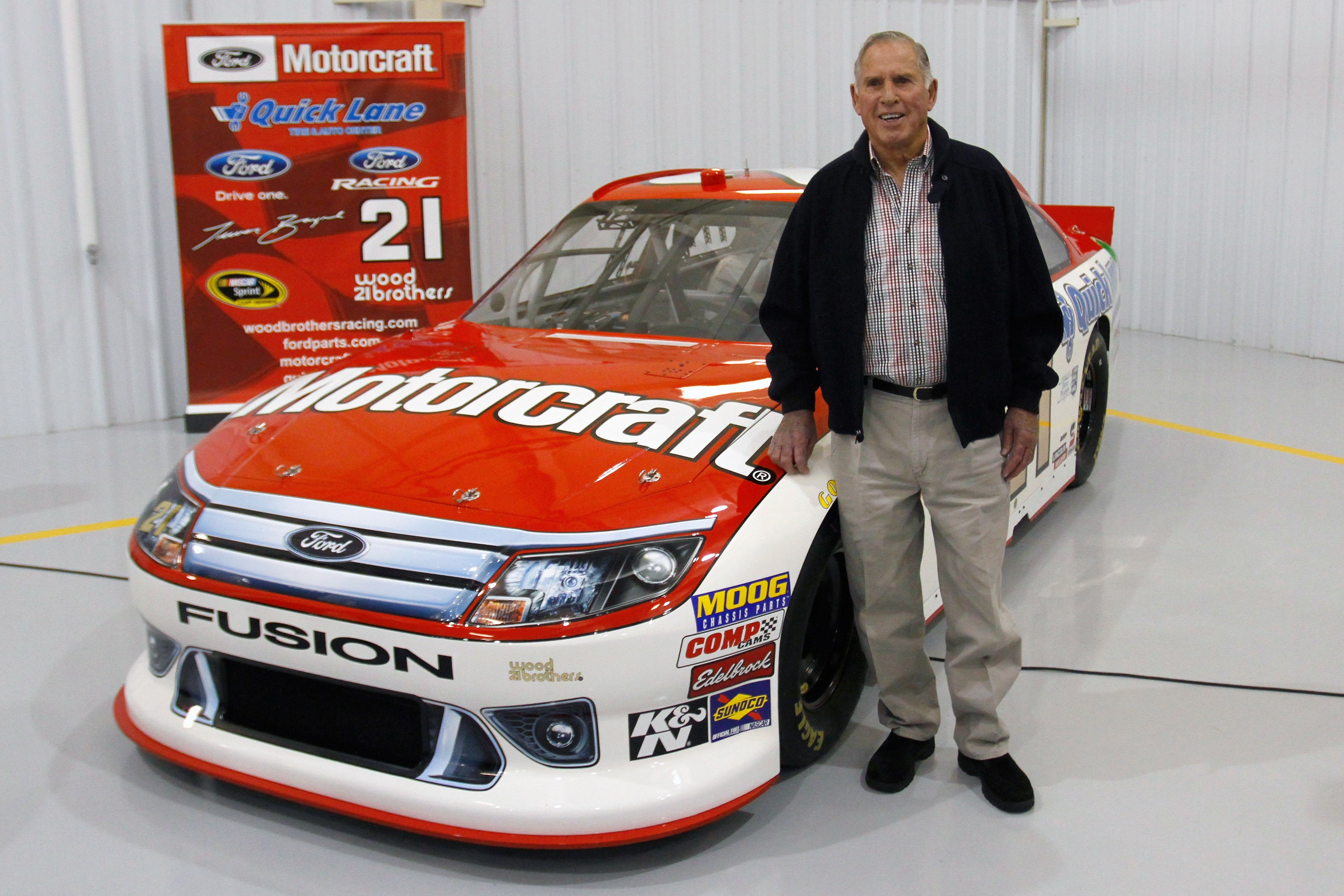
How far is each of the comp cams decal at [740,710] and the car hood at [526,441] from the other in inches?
13.9

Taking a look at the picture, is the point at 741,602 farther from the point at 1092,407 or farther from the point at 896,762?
the point at 1092,407

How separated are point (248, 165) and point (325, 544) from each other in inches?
165

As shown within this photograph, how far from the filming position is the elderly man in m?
2.28

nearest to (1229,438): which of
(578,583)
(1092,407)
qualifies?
(1092,407)

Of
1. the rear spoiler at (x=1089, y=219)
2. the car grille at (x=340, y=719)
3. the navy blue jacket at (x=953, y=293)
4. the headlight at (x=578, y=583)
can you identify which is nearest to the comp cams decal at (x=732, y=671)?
the headlight at (x=578, y=583)

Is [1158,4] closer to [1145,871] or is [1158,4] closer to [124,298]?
[124,298]

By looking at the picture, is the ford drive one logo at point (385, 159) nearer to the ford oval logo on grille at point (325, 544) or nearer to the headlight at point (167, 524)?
the headlight at point (167, 524)

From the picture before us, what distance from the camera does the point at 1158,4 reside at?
320 inches

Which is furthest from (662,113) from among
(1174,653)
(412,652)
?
(412,652)

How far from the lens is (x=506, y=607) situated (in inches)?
81.4

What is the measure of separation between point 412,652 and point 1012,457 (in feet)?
4.13

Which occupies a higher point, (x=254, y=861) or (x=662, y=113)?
(x=662, y=113)

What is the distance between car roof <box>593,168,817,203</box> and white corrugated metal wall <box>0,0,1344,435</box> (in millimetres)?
3501

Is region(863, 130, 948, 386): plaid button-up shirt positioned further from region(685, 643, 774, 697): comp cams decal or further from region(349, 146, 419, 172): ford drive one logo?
region(349, 146, 419, 172): ford drive one logo
